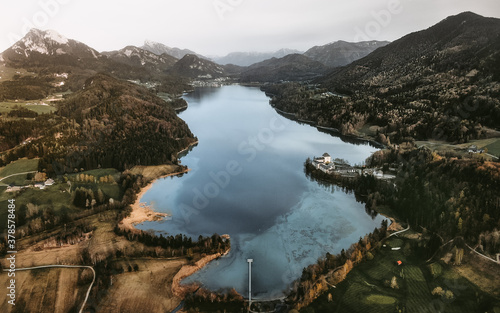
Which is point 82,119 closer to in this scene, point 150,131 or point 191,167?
point 150,131

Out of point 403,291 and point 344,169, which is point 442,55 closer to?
point 344,169

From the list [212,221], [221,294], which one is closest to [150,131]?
[212,221]

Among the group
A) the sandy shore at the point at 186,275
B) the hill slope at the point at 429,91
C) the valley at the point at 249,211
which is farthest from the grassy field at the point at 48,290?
the hill slope at the point at 429,91

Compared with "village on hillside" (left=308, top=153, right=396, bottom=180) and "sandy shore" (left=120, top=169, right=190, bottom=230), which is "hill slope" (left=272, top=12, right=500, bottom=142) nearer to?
"village on hillside" (left=308, top=153, right=396, bottom=180)

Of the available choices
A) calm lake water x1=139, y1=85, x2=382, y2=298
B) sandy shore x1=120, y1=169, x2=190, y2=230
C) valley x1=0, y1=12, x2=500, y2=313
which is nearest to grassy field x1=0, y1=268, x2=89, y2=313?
valley x1=0, y1=12, x2=500, y2=313

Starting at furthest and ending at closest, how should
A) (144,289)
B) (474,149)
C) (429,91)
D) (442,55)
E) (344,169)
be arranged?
(442,55) < (429,91) < (344,169) < (474,149) < (144,289)

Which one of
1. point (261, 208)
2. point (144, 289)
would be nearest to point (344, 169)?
point (261, 208)
